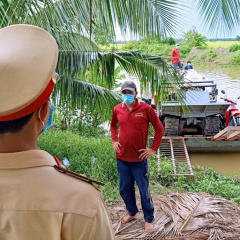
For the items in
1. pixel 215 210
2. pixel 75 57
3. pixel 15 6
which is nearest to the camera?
pixel 15 6

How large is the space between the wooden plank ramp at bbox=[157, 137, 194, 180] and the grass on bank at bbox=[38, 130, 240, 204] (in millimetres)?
240

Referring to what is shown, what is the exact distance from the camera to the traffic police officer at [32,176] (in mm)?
872

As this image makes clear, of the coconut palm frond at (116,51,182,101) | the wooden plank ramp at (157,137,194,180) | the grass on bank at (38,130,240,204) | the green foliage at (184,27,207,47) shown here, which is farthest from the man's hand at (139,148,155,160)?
the wooden plank ramp at (157,137,194,180)

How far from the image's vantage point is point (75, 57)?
15.1 ft

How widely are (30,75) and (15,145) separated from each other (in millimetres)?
205

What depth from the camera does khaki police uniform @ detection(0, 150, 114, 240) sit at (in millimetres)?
868

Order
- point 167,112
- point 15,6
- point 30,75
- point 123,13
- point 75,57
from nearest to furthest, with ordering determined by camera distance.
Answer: point 30,75, point 15,6, point 123,13, point 75,57, point 167,112

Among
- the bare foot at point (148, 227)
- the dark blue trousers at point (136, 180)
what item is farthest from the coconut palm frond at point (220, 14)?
the bare foot at point (148, 227)

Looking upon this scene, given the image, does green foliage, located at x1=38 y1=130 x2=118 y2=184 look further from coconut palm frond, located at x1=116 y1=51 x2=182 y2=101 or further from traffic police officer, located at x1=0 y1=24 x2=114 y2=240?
traffic police officer, located at x1=0 y1=24 x2=114 y2=240

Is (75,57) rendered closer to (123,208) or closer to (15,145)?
(123,208)

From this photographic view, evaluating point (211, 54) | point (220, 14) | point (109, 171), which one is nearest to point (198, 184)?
point (109, 171)

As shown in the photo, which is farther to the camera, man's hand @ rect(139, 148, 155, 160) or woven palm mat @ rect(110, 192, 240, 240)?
woven palm mat @ rect(110, 192, 240, 240)

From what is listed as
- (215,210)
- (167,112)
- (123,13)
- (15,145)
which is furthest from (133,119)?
(167,112)

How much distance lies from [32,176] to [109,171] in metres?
4.80
